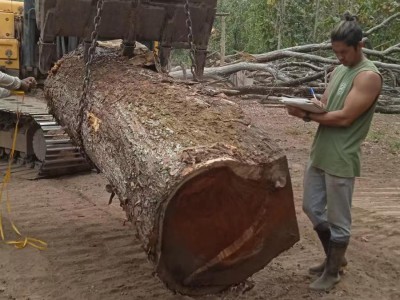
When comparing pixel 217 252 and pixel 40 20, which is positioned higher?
pixel 40 20

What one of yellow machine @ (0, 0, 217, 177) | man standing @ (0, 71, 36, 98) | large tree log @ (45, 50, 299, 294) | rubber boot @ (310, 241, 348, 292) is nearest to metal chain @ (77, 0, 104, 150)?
yellow machine @ (0, 0, 217, 177)

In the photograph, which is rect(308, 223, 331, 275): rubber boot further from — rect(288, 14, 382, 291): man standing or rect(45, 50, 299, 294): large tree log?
rect(45, 50, 299, 294): large tree log

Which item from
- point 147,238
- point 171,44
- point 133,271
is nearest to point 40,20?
point 171,44

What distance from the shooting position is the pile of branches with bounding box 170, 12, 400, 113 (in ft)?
42.8

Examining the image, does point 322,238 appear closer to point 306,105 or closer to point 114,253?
point 306,105

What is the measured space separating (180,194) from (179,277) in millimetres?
539

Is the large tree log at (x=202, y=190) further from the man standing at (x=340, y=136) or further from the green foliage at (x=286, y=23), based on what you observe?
the green foliage at (x=286, y=23)

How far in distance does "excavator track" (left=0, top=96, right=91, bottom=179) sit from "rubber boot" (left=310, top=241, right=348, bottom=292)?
12.6 feet

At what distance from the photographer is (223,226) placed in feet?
10.5

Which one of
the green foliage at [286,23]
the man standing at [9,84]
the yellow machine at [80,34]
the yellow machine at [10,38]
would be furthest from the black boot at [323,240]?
the green foliage at [286,23]

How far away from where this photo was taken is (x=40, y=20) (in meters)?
4.96

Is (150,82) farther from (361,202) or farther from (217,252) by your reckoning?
(361,202)

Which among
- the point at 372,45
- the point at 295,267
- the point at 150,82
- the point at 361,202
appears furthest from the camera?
the point at 372,45

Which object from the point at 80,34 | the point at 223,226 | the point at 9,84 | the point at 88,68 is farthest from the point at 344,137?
the point at 9,84
